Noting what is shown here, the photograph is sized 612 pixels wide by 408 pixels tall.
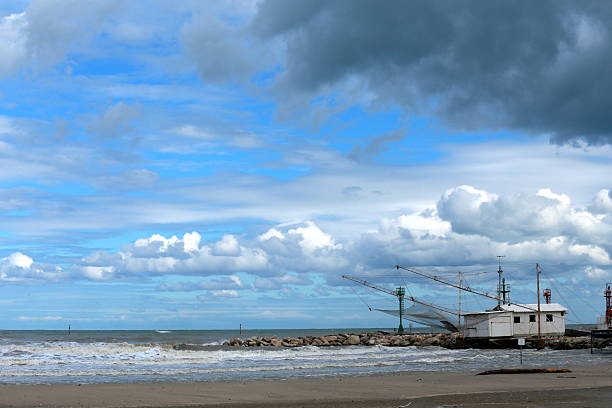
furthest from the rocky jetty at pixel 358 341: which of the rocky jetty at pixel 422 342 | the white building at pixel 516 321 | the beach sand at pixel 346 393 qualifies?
the beach sand at pixel 346 393

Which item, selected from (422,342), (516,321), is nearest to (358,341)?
(422,342)

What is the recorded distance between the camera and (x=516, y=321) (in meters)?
69.0

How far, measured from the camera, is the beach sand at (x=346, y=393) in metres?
20.7

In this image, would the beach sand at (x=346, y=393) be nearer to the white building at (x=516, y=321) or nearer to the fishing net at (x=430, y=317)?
the white building at (x=516, y=321)

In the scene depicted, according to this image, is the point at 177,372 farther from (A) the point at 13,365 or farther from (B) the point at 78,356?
(B) the point at 78,356

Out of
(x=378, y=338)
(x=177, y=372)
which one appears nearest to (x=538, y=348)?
(x=378, y=338)

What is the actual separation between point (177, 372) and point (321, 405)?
18823mm

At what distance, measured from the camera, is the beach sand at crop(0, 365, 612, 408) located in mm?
20688

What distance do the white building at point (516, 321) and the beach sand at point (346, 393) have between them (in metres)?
38.1

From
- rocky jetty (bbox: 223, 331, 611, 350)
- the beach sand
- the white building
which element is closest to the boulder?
rocky jetty (bbox: 223, 331, 611, 350)

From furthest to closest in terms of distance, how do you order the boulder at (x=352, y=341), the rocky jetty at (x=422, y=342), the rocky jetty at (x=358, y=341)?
the boulder at (x=352, y=341) → the rocky jetty at (x=358, y=341) → the rocky jetty at (x=422, y=342)

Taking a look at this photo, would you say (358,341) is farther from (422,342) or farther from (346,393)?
(346,393)

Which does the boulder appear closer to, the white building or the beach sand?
the white building

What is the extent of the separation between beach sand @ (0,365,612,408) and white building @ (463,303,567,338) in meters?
38.1
